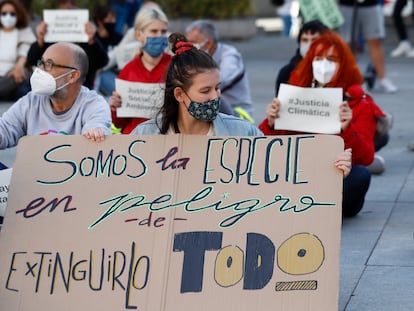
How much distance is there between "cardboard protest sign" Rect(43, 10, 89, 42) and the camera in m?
9.82

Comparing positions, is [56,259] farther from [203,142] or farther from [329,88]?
[329,88]

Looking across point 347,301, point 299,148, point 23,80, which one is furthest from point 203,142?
point 23,80

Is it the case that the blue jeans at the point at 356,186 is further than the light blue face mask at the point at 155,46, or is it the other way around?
the light blue face mask at the point at 155,46

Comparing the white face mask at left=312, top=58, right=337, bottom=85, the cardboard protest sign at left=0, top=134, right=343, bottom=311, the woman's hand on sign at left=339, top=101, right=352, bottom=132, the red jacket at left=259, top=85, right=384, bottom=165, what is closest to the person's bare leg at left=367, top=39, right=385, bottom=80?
the red jacket at left=259, top=85, right=384, bottom=165

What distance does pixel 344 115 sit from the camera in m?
6.29

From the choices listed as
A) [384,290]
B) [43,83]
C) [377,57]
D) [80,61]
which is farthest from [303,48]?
[377,57]

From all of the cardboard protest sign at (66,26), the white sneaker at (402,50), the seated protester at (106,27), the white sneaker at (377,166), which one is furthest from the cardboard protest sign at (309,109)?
the white sneaker at (402,50)

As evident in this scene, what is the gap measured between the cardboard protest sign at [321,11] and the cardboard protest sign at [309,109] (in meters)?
5.22

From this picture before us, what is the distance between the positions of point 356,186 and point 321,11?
535cm

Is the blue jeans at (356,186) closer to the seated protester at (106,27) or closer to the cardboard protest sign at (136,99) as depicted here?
the cardboard protest sign at (136,99)

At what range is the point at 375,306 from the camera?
5.06 meters

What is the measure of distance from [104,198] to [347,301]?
122 cm

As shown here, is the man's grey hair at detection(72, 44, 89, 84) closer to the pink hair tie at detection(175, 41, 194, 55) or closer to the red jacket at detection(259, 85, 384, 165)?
the pink hair tie at detection(175, 41, 194, 55)

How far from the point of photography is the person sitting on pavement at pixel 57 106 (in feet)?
18.7
